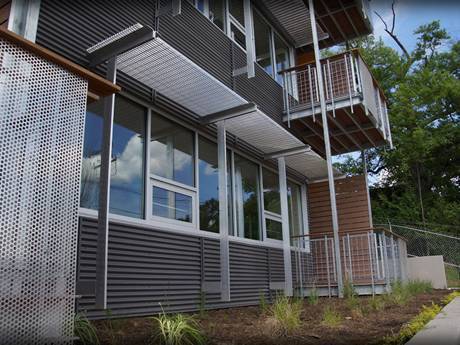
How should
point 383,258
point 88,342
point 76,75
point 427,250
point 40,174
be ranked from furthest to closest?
point 427,250 → point 383,258 → point 88,342 → point 76,75 → point 40,174

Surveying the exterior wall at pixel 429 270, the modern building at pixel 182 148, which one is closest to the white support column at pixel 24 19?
the modern building at pixel 182 148

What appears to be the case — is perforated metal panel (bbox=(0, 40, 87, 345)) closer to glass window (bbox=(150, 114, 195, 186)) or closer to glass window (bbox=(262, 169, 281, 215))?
glass window (bbox=(150, 114, 195, 186))

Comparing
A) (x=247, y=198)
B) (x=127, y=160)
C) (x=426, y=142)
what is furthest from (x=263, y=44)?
(x=426, y=142)

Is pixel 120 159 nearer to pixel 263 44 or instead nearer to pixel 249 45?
pixel 249 45

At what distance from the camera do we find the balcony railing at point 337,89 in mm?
8852

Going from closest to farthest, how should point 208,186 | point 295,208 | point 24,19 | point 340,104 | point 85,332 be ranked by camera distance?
point 85,332, point 24,19, point 208,186, point 340,104, point 295,208

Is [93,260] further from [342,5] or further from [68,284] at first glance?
[342,5]

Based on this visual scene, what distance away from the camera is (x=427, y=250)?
15.0 meters

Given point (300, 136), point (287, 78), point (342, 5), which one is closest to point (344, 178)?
point (300, 136)

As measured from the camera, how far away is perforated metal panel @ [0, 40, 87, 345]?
230cm

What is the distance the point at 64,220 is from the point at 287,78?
27.4 ft

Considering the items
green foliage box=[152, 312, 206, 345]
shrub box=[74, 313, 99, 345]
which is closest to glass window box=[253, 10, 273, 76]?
green foliage box=[152, 312, 206, 345]

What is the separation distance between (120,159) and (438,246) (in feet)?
42.4

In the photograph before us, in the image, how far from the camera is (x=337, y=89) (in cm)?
950
